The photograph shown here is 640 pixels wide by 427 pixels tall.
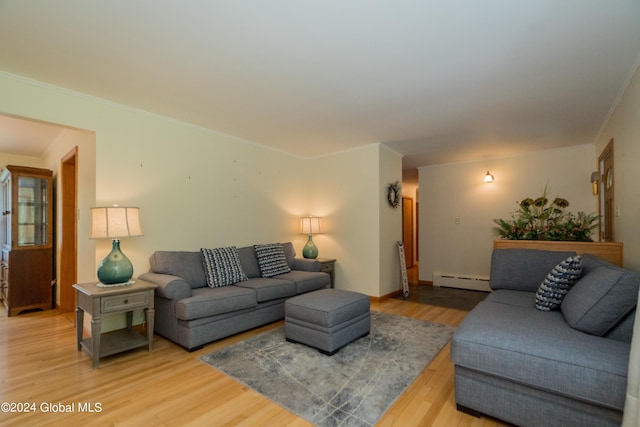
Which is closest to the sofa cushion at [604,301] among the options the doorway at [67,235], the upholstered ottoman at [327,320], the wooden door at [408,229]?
the upholstered ottoman at [327,320]

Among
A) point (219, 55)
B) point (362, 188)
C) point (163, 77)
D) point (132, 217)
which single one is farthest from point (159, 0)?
point (362, 188)

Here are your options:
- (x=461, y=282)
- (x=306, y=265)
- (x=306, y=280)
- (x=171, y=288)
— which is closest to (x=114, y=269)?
(x=171, y=288)

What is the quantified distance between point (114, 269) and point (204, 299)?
0.82 metres

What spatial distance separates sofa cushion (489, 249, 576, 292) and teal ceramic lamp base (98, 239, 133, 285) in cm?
365

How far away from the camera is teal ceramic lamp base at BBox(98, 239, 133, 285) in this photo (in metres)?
2.62

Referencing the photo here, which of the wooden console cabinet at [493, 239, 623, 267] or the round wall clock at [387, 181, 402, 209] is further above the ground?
the round wall clock at [387, 181, 402, 209]

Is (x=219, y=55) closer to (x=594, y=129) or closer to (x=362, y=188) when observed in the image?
(x=362, y=188)

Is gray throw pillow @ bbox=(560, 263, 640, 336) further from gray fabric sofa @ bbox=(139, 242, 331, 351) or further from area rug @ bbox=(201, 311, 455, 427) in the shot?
gray fabric sofa @ bbox=(139, 242, 331, 351)

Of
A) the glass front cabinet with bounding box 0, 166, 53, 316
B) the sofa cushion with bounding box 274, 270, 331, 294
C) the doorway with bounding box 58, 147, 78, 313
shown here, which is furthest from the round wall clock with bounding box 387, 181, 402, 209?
the glass front cabinet with bounding box 0, 166, 53, 316

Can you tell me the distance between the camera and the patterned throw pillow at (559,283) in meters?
2.15

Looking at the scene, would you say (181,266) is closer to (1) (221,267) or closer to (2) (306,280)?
(1) (221,267)

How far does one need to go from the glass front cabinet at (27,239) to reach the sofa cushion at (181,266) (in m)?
2.14

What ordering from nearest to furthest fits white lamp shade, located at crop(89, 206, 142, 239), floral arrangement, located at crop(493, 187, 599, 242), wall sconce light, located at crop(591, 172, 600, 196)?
white lamp shade, located at crop(89, 206, 142, 239) < floral arrangement, located at crop(493, 187, 599, 242) < wall sconce light, located at crop(591, 172, 600, 196)

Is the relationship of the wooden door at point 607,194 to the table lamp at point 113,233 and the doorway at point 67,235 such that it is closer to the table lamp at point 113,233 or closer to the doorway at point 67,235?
the table lamp at point 113,233
